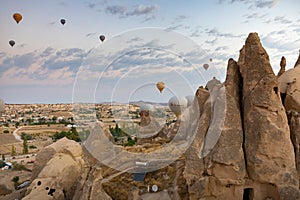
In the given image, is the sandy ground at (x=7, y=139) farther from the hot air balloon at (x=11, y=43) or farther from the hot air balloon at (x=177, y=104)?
the hot air balloon at (x=177, y=104)

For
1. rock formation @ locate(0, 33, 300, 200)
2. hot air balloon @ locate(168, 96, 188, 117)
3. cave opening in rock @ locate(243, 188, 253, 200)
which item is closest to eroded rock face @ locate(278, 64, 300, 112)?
rock formation @ locate(0, 33, 300, 200)

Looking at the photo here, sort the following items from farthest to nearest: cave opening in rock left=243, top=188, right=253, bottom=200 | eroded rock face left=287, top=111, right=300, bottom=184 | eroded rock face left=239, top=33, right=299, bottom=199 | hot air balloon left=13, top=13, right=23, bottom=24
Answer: hot air balloon left=13, top=13, right=23, bottom=24 < cave opening in rock left=243, top=188, right=253, bottom=200 < eroded rock face left=287, top=111, right=300, bottom=184 < eroded rock face left=239, top=33, right=299, bottom=199

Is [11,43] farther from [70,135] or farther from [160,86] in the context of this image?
[70,135]

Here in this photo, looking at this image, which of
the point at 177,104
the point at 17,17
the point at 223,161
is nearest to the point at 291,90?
the point at 223,161

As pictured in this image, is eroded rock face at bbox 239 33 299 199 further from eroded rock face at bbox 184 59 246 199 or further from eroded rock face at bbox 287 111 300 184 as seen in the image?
eroded rock face at bbox 287 111 300 184

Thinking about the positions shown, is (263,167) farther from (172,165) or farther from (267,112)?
(172,165)
